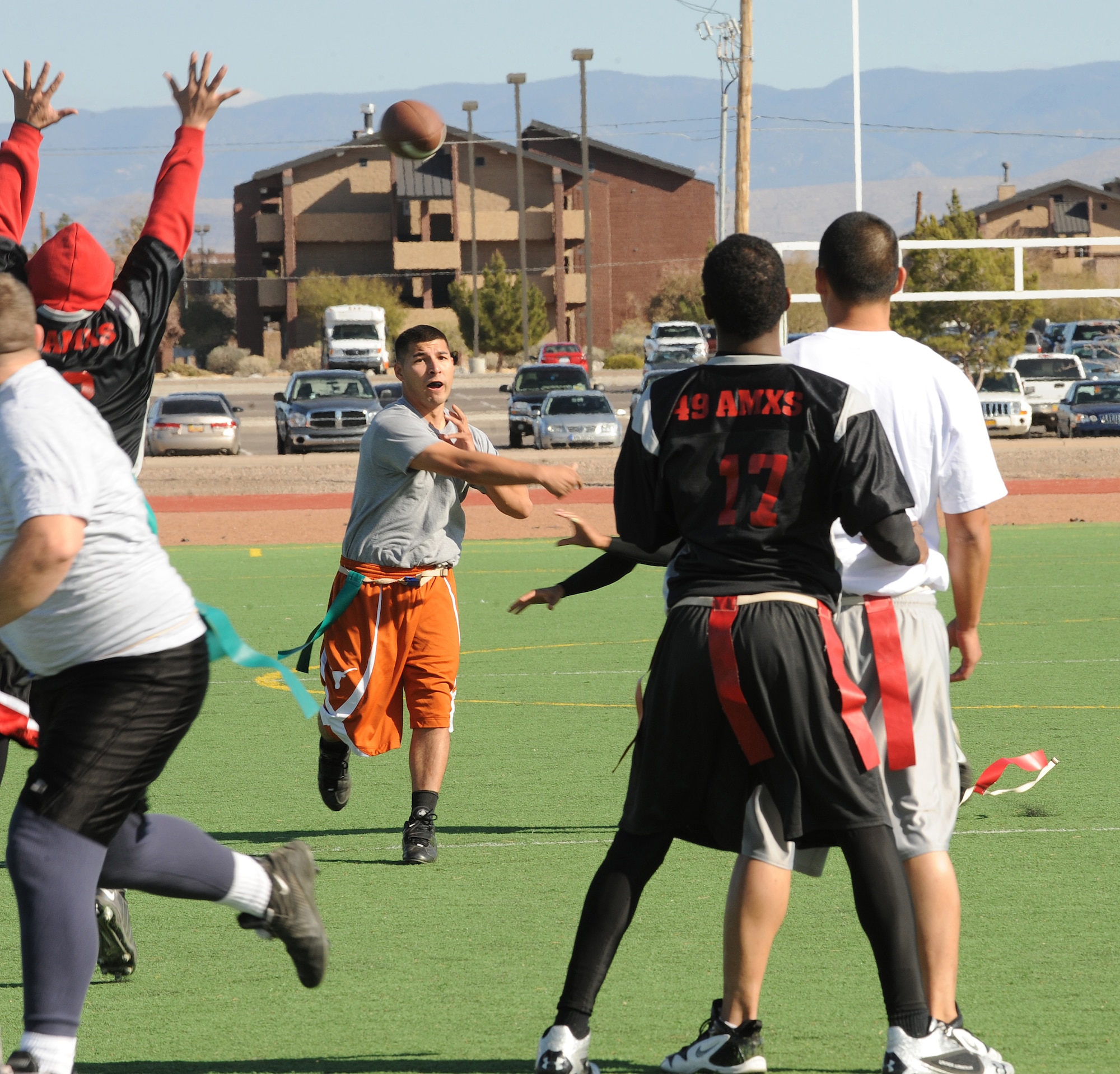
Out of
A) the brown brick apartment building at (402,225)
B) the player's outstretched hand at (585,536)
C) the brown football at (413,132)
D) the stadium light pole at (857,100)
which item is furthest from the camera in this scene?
the brown brick apartment building at (402,225)

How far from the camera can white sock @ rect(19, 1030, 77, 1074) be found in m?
3.64

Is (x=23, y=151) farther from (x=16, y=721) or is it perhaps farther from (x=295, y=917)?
(x=295, y=917)

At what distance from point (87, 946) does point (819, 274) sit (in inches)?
99.4

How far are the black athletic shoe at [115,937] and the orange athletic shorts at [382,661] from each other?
1742 millimetres

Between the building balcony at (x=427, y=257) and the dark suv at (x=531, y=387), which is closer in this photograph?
the dark suv at (x=531, y=387)

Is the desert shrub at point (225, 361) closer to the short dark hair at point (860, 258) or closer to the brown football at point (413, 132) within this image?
the brown football at point (413, 132)

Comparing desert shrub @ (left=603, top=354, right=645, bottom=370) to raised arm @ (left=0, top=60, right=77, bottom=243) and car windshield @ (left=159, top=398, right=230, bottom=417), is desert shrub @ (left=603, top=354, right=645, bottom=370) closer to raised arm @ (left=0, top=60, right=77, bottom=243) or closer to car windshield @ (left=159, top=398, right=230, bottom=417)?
car windshield @ (left=159, top=398, right=230, bottom=417)

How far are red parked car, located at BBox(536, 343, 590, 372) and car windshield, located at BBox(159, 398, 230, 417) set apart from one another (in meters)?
27.4

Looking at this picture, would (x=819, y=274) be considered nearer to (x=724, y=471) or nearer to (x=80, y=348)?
(x=724, y=471)

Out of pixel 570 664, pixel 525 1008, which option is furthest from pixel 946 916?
Answer: pixel 570 664

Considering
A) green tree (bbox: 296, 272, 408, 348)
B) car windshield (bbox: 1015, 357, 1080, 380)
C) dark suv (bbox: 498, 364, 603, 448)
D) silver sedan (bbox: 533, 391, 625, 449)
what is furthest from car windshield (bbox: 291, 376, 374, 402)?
green tree (bbox: 296, 272, 408, 348)

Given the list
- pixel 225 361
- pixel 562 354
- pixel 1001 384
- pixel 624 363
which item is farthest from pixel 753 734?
pixel 225 361

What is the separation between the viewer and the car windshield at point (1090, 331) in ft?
172

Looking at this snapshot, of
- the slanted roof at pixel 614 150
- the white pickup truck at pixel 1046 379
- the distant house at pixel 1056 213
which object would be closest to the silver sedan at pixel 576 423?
the white pickup truck at pixel 1046 379
